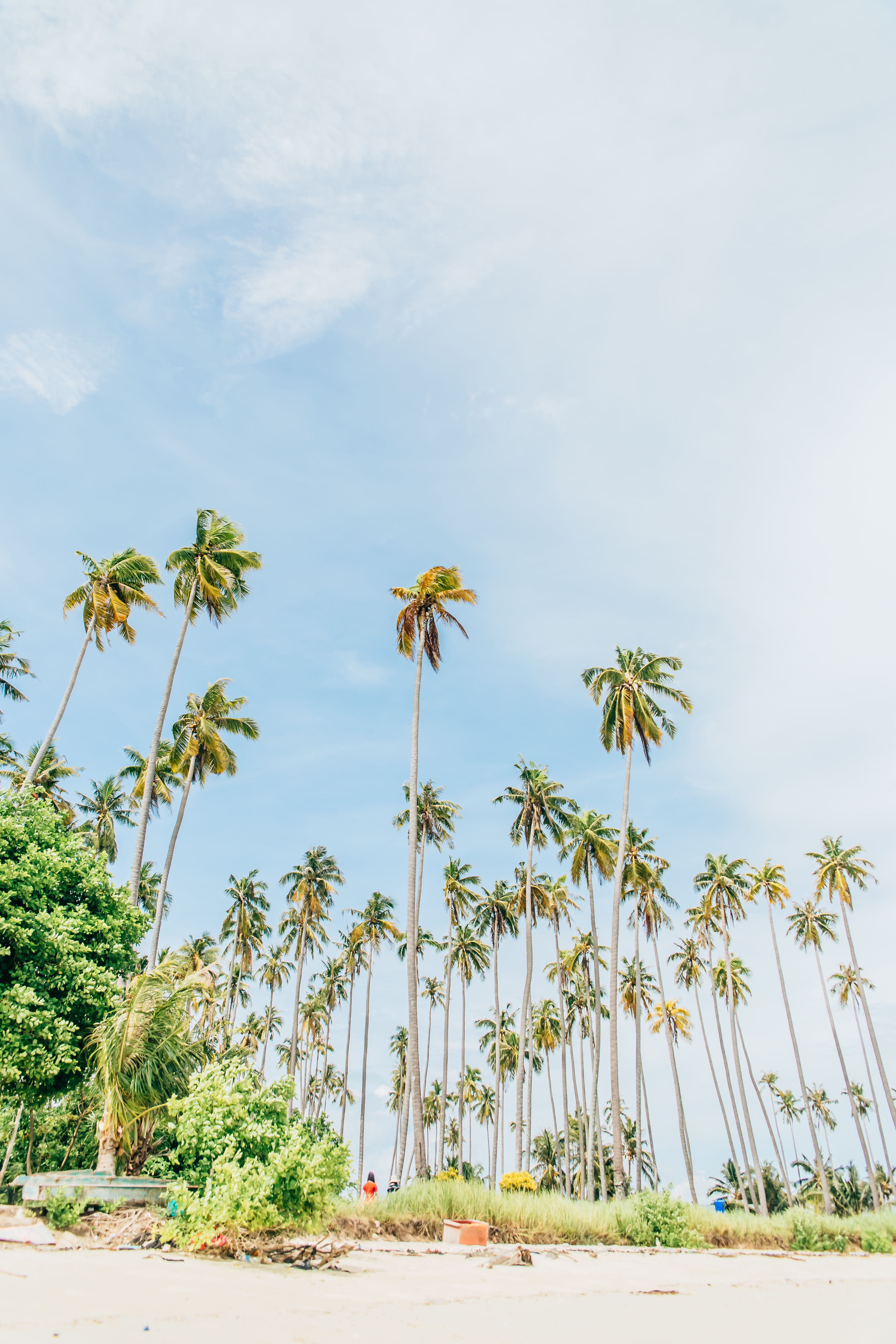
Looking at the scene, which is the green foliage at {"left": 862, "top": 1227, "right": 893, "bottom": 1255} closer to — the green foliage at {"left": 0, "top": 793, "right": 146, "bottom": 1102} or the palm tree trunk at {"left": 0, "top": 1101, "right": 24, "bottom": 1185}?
the green foliage at {"left": 0, "top": 793, "right": 146, "bottom": 1102}

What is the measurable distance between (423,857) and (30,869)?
23068mm

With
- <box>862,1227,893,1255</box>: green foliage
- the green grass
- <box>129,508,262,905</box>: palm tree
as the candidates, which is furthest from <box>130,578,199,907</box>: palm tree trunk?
<box>862,1227,893,1255</box>: green foliage

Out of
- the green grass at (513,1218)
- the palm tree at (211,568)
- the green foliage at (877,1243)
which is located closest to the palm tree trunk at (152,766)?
the palm tree at (211,568)

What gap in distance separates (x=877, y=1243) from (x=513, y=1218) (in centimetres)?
1527

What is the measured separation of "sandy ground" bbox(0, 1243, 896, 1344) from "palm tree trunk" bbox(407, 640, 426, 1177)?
28.2 ft

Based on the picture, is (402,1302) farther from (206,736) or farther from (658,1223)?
(206,736)

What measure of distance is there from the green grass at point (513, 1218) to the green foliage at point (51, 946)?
Result: 20.1 feet

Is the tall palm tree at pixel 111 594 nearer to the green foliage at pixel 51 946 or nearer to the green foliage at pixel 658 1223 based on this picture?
the green foliage at pixel 51 946

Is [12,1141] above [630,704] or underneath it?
underneath

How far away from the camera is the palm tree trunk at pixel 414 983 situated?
21.2 m

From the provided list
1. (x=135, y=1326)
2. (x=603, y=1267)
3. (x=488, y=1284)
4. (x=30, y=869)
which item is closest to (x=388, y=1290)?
(x=488, y=1284)

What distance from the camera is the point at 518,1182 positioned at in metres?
26.9

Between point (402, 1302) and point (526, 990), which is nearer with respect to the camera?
point (402, 1302)

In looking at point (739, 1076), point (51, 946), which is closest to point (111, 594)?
point (51, 946)
